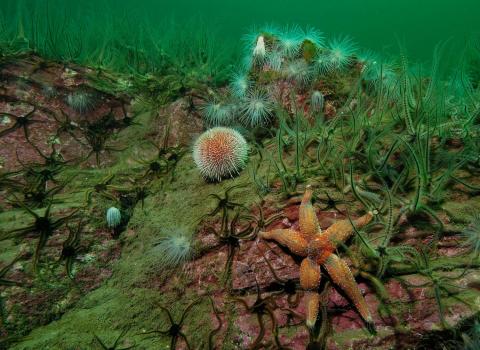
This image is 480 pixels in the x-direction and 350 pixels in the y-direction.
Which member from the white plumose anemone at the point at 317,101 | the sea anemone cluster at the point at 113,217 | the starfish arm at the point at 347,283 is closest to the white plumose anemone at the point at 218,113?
the white plumose anemone at the point at 317,101

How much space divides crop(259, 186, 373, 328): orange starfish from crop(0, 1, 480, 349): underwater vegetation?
0.01 m

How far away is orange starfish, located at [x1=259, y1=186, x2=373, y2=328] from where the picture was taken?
2.72 m

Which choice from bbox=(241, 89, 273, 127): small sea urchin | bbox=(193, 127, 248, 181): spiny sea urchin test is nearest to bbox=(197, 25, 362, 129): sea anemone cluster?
bbox=(241, 89, 273, 127): small sea urchin

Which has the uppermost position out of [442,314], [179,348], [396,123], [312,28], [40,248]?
[312,28]

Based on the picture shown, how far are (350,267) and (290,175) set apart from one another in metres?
1.17

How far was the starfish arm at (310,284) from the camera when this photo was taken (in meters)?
2.77

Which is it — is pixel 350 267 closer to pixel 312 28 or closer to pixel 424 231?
pixel 424 231

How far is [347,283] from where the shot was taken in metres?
2.71

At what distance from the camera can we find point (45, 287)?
3416mm

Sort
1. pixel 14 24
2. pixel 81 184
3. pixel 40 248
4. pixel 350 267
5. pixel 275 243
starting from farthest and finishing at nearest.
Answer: pixel 14 24
pixel 81 184
pixel 40 248
pixel 275 243
pixel 350 267

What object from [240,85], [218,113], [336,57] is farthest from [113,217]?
[336,57]

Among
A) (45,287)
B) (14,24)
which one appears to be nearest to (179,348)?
(45,287)

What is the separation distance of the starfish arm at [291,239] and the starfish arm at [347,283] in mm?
275

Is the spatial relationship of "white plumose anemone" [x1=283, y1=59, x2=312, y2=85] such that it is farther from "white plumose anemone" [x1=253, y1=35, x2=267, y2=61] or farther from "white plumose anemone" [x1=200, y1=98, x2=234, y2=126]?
"white plumose anemone" [x1=200, y1=98, x2=234, y2=126]
